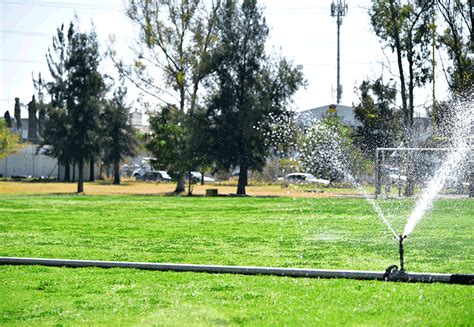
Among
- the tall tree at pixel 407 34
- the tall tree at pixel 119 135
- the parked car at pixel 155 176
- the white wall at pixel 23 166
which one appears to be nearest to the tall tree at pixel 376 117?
the tall tree at pixel 407 34

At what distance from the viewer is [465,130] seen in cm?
3039

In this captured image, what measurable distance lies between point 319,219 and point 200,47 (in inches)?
1252

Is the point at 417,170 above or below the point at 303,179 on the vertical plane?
above

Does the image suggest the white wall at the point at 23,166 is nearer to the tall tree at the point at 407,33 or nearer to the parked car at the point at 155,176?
the parked car at the point at 155,176

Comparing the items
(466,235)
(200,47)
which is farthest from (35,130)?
(466,235)

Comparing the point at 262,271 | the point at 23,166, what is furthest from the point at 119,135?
the point at 262,271

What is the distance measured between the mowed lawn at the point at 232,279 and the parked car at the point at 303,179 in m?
28.3

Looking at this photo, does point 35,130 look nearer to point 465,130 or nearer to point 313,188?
point 313,188

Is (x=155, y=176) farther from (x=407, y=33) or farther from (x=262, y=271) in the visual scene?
(x=262, y=271)

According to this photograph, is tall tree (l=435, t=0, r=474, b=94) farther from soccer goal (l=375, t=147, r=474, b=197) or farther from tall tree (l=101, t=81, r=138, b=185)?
tall tree (l=101, t=81, r=138, b=185)

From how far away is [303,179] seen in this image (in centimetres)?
5591

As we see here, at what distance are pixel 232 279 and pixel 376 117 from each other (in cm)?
3409

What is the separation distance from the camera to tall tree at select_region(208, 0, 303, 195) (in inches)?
1821

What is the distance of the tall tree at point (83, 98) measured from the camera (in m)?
46.5
